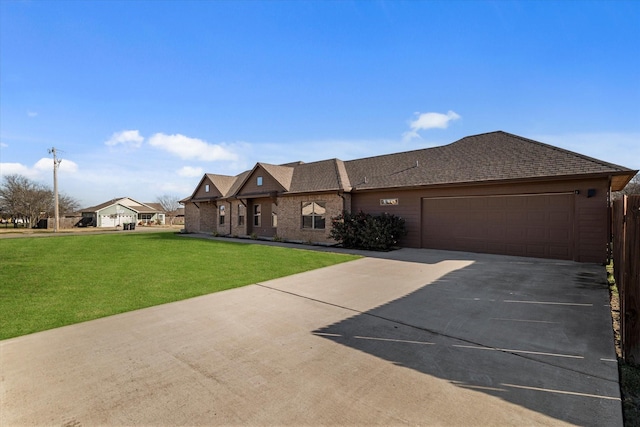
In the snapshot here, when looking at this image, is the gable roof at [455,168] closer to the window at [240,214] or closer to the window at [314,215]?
the window at [314,215]

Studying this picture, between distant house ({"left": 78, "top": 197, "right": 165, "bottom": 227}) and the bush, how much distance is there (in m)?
51.7

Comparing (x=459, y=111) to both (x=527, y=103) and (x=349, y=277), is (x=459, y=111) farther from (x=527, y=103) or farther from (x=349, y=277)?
(x=349, y=277)

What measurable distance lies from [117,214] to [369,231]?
187 feet

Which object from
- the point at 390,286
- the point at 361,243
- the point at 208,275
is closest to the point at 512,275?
the point at 390,286

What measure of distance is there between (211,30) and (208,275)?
8.81 m

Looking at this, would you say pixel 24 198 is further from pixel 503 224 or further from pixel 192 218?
pixel 503 224

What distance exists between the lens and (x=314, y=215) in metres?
17.5

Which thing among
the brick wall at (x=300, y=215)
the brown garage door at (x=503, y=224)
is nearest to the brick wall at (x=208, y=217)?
the brick wall at (x=300, y=215)

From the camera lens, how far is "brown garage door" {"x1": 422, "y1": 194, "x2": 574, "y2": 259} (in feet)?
34.0

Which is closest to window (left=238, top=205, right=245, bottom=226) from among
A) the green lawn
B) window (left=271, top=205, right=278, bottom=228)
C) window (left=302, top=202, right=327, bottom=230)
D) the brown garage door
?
window (left=271, top=205, right=278, bottom=228)

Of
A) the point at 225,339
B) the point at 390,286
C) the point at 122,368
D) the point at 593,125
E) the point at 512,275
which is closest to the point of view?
the point at 122,368

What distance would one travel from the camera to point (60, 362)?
11.0ft

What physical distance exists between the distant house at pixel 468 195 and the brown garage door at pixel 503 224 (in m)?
0.03

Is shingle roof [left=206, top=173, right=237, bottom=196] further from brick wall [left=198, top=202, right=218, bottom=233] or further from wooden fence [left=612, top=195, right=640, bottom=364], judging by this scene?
wooden fence [left=612, top=195, right=640, bottom=364]
